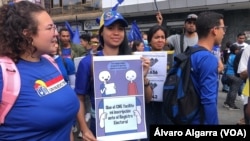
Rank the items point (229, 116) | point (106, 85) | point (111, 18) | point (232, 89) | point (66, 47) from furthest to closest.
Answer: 1. point (232, 89)
2. point (229, 116)
3. point (66, 47)
4. point (111, 18)
5. point (106, 85)

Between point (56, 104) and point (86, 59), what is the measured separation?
0.69 meters

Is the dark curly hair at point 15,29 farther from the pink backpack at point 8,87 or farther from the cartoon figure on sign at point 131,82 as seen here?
the cartoon figure on sign at point 131,82

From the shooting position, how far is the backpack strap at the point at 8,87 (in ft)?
5.17

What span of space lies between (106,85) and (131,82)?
0.18m

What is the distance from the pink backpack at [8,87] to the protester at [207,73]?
4.48ft

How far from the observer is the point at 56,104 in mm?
1721

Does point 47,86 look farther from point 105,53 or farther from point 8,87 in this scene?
point 105,53

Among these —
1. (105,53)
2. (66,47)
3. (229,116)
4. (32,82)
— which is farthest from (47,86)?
(229,116)

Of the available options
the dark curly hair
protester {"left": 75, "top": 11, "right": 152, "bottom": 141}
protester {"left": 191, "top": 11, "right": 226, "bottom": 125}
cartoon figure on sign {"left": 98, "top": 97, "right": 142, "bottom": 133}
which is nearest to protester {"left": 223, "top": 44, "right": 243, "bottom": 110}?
protester {"left": 191, "top": 11, "right": 226, "bottom": 125}

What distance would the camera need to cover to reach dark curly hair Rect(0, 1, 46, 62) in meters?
1.67

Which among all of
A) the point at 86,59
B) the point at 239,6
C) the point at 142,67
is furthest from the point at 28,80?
the point at 239,6

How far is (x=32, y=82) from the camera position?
167 cm

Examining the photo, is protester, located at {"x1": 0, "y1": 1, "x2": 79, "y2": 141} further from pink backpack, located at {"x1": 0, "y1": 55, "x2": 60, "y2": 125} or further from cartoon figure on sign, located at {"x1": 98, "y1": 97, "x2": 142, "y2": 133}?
cartoon figure on sign, located at {"x1": 98, "y1": 97, "x2": 142, "y2": 133}

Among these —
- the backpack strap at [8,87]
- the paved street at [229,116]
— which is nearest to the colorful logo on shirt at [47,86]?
the backpack strap at [8,87]
